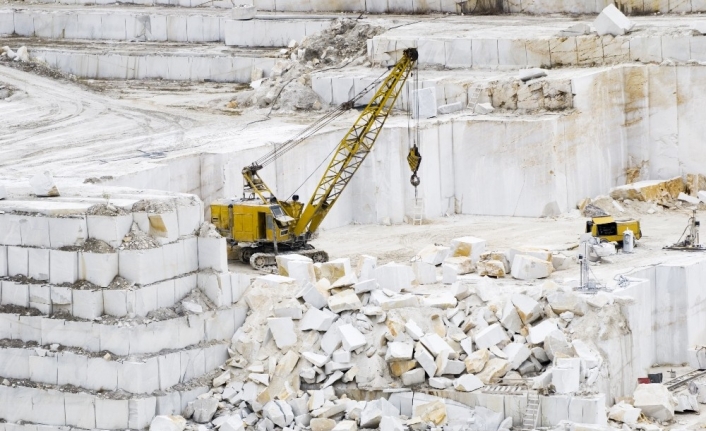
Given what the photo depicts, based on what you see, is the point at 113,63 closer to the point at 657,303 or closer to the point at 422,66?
the point at 422,66

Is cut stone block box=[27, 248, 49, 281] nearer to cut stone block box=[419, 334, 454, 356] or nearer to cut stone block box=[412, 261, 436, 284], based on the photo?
cut stone block box=[419, 334, 454, 356]

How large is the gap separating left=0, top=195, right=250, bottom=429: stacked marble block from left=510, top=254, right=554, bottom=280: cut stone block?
6.23 meters

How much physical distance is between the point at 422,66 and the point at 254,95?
15.6 ft

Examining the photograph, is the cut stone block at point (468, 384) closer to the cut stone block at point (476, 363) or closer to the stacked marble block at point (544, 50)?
the cut stone block at point (476, 363)

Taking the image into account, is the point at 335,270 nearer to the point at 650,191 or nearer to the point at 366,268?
the point at 366,268

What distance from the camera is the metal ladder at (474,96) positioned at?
2028 inches

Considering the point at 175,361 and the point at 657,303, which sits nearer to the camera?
the point at 175,361

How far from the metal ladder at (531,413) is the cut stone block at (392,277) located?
14.4 ft

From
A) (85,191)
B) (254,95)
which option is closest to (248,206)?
(85,191)

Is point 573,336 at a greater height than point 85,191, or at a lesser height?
lesser

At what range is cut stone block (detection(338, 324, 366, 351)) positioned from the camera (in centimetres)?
3772

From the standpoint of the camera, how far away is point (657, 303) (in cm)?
4181

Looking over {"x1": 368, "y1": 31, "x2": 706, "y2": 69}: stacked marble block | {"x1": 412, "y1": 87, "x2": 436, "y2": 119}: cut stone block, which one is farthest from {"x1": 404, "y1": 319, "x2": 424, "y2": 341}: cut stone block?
{"x1": 368, "y1": 31, "x2": 706, "y2": 69}: stacked marble block

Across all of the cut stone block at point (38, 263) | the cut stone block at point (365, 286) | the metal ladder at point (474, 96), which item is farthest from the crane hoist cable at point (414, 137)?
the cut stone block at point (38, 263)
